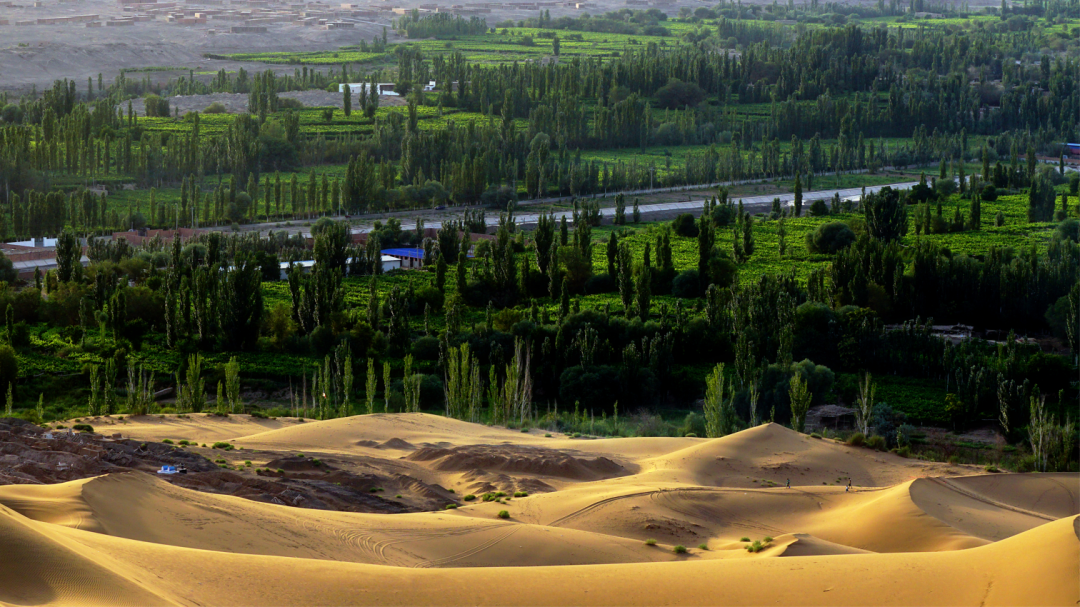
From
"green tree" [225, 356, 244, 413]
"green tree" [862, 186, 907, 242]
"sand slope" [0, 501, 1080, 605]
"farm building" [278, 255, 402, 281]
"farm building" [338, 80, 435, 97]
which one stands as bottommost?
"farm building" [278, 255, 402, 281]

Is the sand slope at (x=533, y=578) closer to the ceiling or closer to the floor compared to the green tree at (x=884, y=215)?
closer to the ceiling

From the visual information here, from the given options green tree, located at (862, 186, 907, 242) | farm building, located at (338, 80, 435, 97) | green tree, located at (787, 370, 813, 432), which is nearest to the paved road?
green tree, located at (862, 186, 907, 242)

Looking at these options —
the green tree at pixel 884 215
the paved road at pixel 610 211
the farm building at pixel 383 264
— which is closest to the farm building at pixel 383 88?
the paved road at pixel 610 211

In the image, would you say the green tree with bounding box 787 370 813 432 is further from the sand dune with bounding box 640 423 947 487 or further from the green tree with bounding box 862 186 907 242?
the green tree with bounding box 862 186 907 242

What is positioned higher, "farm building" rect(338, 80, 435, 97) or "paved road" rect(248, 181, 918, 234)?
"farm building" rect(338, 80, 435, 97)

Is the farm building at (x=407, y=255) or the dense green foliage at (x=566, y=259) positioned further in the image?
the farm building at (x=407, y=255)

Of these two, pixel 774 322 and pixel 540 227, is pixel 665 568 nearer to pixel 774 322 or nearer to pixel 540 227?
pixel 774 322

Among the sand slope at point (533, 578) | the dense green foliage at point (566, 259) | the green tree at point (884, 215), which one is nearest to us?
the sand slope at point (533, 578)

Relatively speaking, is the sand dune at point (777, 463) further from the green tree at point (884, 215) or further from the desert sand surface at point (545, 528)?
the green tree at point (884, 215)
